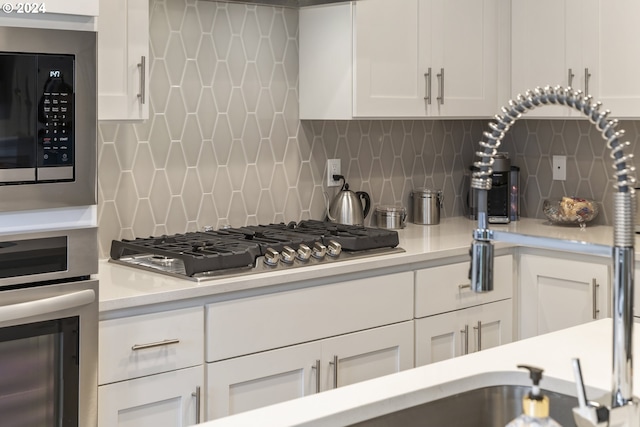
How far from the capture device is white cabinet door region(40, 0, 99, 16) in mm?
2176

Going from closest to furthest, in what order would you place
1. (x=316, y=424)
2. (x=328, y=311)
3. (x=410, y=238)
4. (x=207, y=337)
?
1. (x=316, y=424)
2. (x=207, y=337)
3. (x=328, y=311)
4. (x=410, y=238)

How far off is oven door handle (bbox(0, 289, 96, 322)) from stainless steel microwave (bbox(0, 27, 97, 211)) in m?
0.24

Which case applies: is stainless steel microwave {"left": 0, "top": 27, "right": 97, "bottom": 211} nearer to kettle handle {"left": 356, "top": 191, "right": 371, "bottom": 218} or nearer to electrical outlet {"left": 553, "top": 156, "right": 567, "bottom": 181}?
kettle handle {"left": 356, "top": 191, "right": 371, "bottom": 218}

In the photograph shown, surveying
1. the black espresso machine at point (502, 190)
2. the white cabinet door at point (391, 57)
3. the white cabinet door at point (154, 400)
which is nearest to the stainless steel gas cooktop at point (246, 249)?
the white cabinet door at point (154, 400)

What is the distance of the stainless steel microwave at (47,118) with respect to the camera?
2141mm

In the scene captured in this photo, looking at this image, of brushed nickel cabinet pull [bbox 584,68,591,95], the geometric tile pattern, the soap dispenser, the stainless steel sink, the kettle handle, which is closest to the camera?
the soap dispenser

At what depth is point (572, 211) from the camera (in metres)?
3.84

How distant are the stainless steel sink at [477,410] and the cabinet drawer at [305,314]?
120 cm

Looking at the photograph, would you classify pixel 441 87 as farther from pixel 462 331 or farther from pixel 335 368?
pixel 335 368

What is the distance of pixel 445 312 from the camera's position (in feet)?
11.0

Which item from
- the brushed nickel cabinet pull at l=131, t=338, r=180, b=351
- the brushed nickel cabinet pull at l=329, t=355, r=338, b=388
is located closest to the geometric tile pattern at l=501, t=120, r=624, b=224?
the brushed nickel cabinet pull at l=329, t=355, r=338, b=388

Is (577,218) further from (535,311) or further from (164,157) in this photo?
(164,157)

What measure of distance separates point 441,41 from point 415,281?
3.51 feet

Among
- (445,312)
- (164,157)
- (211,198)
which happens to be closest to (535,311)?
(445,312)
